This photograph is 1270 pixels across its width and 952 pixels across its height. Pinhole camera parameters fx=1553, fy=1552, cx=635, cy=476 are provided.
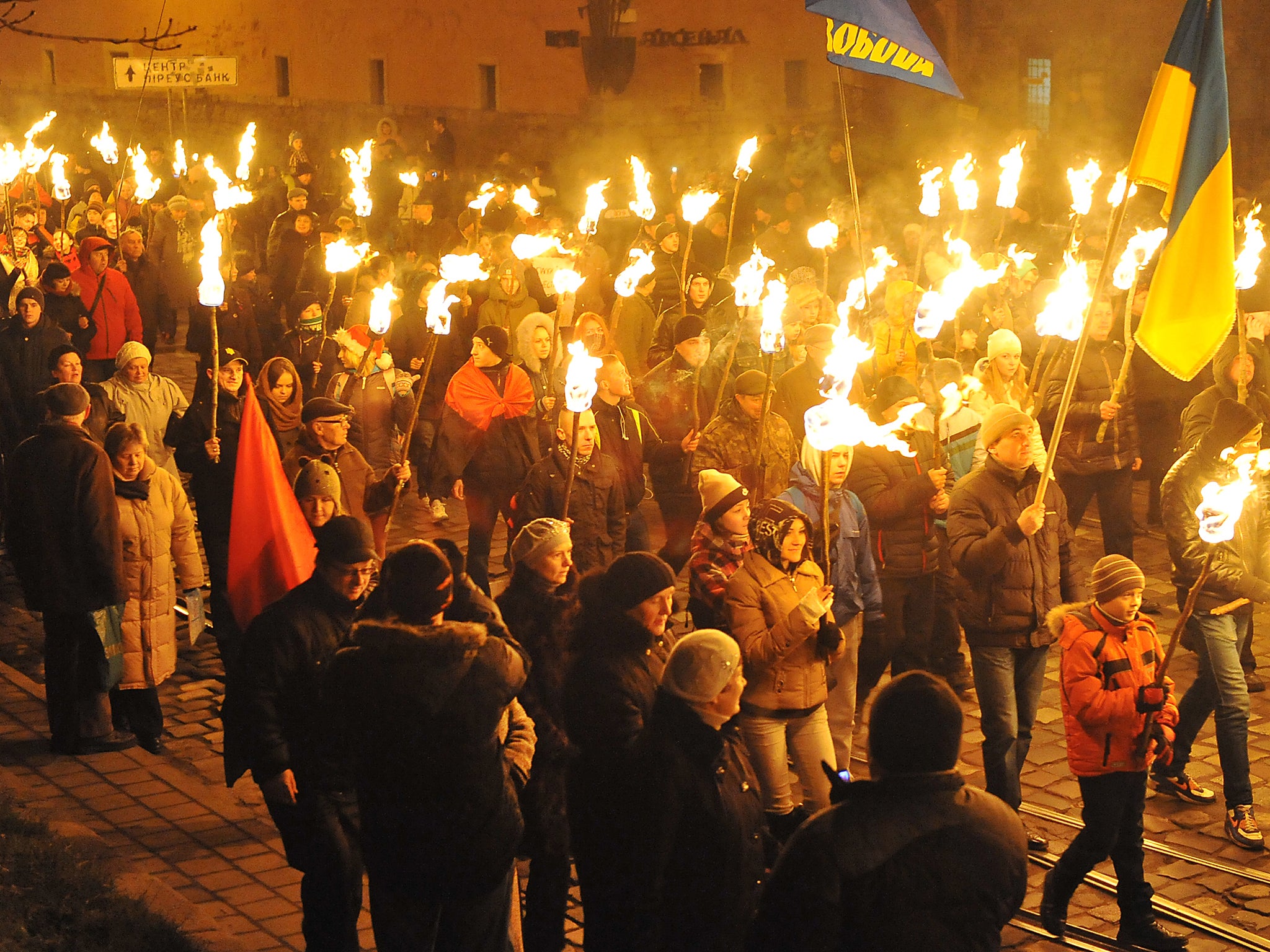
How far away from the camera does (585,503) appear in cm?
905

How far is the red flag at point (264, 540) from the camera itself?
7.18 m

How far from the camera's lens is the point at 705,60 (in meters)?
29.3

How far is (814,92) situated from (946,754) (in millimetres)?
24962

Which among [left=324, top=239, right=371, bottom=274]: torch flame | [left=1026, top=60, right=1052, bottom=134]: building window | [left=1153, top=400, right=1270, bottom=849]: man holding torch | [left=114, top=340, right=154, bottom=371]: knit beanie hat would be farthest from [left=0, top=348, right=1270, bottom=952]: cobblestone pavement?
[left=1026, top=60, right=1052, bottom=134]: building window

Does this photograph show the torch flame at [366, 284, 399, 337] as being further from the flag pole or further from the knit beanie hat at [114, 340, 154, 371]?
the flag pole

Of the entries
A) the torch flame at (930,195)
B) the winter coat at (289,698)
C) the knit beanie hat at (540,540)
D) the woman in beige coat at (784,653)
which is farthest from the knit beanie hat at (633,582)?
the torch flame at (930,195)

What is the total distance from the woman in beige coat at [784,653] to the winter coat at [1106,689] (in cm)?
98

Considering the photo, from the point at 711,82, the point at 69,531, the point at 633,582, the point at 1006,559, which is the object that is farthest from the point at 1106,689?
Result: the point at 711,82

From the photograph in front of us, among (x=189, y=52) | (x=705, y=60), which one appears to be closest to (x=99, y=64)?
(x=189, y=52)

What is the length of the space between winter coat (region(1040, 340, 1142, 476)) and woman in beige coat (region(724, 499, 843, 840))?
166 inches

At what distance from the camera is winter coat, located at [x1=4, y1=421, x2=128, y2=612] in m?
8.01

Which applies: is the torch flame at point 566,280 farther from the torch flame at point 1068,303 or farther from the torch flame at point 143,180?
the torch flame at point 143,180

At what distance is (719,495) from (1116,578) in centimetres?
187

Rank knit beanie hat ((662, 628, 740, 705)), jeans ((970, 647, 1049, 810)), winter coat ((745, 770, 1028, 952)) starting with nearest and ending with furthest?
winter coat ((745, 770, 1028, 952)) → knit beanie hat ((662, 628, 740, 705)) → jeans ((970, 647, 1049, 810))
